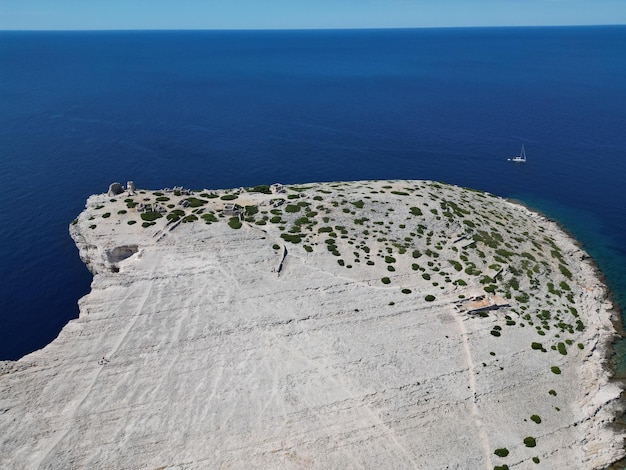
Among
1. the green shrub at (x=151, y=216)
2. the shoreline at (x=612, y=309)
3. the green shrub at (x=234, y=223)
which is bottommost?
the shoreline at (x=612, y=309)

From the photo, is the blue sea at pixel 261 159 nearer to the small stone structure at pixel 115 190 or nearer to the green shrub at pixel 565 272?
the green shrub at pixel 565 272

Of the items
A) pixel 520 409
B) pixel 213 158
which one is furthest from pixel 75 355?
pixel 213 158

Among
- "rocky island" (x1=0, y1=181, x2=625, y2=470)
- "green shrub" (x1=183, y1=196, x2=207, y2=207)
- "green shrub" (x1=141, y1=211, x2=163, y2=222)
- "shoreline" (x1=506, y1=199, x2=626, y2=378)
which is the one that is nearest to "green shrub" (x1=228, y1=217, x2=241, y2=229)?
"rocky island" (x1=0, y1=181, x2=625, y2=470)

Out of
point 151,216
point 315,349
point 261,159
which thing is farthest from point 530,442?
point 261,159

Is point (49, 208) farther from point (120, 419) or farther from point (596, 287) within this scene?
point (596, 287)

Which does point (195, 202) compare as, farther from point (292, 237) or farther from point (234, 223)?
point (292, 237)

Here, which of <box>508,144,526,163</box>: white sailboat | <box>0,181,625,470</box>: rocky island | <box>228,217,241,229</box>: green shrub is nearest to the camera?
<box>0,181,625,470</box>: rocky island

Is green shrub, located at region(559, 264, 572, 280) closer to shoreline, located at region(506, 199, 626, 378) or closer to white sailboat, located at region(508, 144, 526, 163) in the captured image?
shoreline, located at region(506, 199, 626, 378)

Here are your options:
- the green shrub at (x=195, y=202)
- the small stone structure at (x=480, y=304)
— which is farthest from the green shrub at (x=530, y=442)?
the green shrub at (x=195, y=202)
